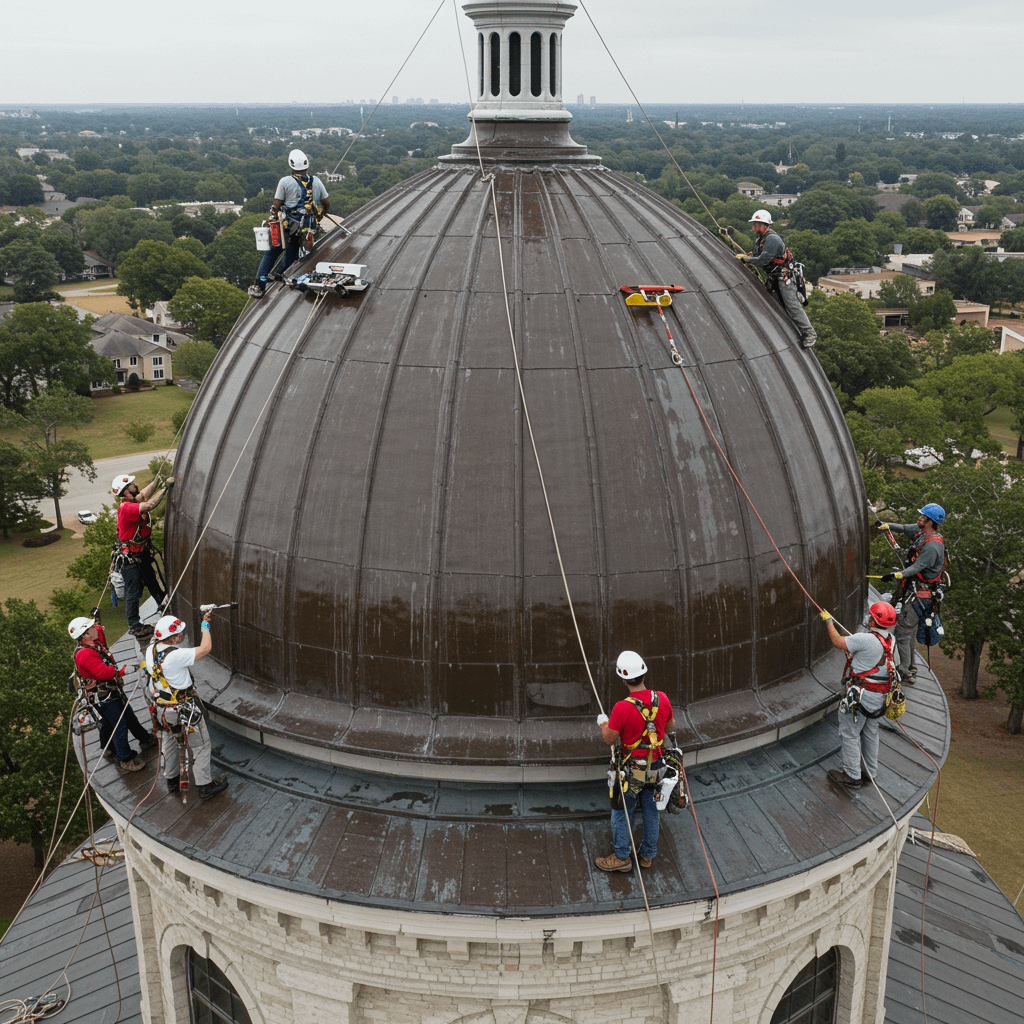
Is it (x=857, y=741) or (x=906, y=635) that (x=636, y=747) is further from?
(x=906, y=635)

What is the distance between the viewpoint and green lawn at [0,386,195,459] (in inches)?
3438

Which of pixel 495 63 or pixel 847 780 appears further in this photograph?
pixel 495 63

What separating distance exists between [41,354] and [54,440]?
15.8m

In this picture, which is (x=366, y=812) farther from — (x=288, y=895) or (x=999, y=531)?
(x=999, y=531)

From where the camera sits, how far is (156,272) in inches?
5413

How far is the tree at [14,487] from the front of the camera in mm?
66750

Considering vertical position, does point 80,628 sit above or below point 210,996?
above

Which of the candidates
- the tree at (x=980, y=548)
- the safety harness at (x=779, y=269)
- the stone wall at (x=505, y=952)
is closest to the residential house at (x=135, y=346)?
the tree at (x=980, y=548)

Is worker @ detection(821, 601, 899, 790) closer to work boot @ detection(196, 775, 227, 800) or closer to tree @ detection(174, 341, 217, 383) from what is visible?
work boot @ detection(196, 775, 227, 800)

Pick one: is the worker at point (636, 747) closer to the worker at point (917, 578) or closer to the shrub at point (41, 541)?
the worker at point (917, 578)

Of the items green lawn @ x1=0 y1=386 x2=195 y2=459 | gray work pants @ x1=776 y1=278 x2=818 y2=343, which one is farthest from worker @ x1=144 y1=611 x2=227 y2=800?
green lawn @ x1=0 y1=386 x2=195 y2=459

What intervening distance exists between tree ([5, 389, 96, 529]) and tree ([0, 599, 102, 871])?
119 feet

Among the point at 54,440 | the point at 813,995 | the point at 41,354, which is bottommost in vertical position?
the point at 54,440

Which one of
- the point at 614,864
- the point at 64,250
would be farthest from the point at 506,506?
the point at 64,250
